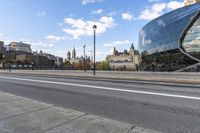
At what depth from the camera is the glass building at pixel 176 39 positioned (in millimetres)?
70438

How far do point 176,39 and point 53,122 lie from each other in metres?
74.5

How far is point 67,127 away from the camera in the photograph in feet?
19.3

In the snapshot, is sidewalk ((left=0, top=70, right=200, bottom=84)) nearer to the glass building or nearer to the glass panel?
the glass building

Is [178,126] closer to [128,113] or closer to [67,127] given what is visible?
[128,113]

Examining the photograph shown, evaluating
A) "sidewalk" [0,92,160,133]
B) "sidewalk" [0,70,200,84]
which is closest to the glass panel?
"sidewalk" [0,70,200,84]

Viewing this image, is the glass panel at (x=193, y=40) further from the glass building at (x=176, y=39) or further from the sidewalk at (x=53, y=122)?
the sidewalk at (x=53, y=122)

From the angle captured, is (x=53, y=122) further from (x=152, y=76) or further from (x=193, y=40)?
(x=193, y=40)

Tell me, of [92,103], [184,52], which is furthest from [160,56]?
[92,103]

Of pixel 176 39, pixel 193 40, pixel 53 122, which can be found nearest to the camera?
pixel 53 122

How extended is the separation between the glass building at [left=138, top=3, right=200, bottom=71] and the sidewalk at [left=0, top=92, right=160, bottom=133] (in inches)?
2154

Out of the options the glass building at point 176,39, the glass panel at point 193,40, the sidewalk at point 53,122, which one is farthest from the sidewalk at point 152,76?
the glass panel at point 193,40

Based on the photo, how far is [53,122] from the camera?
632 centimetres

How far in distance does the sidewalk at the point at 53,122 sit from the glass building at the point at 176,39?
179 feet

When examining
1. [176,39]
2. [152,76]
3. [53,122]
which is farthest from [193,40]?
[53,122]
